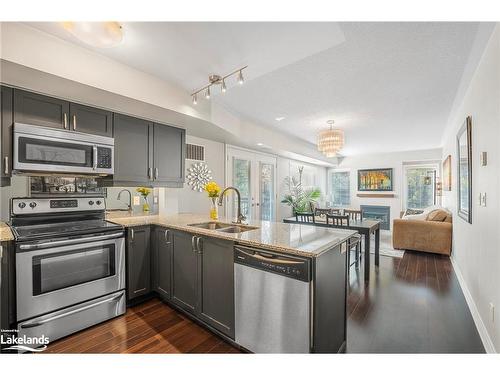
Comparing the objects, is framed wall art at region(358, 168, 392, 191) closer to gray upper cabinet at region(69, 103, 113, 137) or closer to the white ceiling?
the white ceiling

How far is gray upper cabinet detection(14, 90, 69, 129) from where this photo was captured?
193 cm

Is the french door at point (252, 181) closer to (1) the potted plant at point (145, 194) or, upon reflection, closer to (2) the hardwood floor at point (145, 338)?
(1) the potted plant at point (145, 194)

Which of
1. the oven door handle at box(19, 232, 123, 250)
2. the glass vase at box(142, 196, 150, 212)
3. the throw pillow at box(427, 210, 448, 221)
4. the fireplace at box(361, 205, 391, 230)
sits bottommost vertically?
the fireplace at box(361, 205, 391, 230)

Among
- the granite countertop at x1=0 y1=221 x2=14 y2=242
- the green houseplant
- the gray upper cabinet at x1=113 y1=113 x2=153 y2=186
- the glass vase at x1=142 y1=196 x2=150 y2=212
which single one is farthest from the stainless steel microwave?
the green houseplant

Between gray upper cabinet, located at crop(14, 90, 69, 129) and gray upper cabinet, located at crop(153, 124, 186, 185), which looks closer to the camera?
gray upper cabinet, located at crop(14, 90, 69, 129)

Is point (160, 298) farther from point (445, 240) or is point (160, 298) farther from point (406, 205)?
point (406, 205)

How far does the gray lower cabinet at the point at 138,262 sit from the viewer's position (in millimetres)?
2463

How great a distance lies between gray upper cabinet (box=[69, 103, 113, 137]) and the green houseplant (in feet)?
14.3

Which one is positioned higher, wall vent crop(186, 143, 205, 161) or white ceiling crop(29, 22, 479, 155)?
white ceiling crop(29, 22, 479, 155)

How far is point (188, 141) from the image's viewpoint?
147 inches

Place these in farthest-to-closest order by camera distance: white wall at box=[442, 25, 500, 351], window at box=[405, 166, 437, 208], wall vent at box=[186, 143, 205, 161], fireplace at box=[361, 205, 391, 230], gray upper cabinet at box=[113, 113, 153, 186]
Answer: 1. fireplace at box=[361, 205, 391, 230]
2. window at box=[405, 166, 437, 208]
3. wall vent at box=[186, 143, 205, 161]
4. gray upper cabinet at box=[113, 113, 153, 186]
5. white wall at box=[442, 25, 500, 351]

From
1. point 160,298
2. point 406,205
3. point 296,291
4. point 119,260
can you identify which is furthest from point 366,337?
point 406,205

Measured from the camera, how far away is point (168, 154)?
3.05 m

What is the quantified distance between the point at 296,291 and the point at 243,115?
2991 mm
